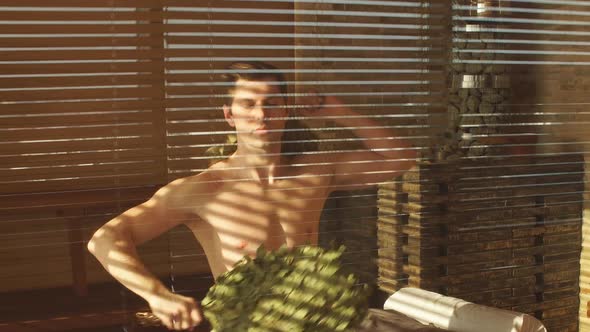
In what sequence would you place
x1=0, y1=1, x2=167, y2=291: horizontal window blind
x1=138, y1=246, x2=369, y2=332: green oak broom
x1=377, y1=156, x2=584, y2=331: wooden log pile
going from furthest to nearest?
x1=377, y1=156, x2=584, y2=331: wooden log pile → x1=0, y1=1, x2=167, y2=291: horizontal window blind → x1=138, y1=246, x2=369, y2=332: green oak broom

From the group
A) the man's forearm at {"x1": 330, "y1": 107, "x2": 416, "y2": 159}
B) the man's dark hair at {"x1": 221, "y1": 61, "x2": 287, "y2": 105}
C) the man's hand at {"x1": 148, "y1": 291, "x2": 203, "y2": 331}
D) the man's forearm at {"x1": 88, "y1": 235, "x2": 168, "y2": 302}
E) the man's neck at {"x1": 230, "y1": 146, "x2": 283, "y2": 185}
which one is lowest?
the man's hand at {"x1": 148, "y1": 291, "x2": 203, "y2": 331}

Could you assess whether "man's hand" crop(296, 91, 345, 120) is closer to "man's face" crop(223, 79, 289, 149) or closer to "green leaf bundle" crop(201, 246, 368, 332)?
"man's face" crop(223, 79, 289, 149)

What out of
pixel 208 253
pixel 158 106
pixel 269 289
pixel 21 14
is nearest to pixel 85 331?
pixel 208 253

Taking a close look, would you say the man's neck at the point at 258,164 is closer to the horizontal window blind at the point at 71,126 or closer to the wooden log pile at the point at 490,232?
the horizontal window blind at the point at 71,126

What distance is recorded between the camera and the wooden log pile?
8.30 ft

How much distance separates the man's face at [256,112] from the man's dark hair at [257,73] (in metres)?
0.01

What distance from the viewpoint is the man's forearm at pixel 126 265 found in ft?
6.81

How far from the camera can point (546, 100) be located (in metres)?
2.65

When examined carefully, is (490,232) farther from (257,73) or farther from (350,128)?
(257,73)

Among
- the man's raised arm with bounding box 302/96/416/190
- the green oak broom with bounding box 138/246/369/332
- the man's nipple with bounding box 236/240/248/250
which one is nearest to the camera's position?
the green oak broom with bounding box 138/246/369/332

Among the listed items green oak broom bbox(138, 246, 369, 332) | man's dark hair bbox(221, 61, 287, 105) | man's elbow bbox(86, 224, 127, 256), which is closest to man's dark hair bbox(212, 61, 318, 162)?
man's dark hair bbox(221, 61, 287, 105)

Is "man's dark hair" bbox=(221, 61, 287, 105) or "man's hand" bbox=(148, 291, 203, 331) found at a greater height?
"man's dark hair" bbox=(221, 61, 287, 105)

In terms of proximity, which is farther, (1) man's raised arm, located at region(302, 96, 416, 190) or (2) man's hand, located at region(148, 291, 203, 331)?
(1) man's raised arm, located at region(302, 96, 416, 190)

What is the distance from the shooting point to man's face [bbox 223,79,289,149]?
2.21m
